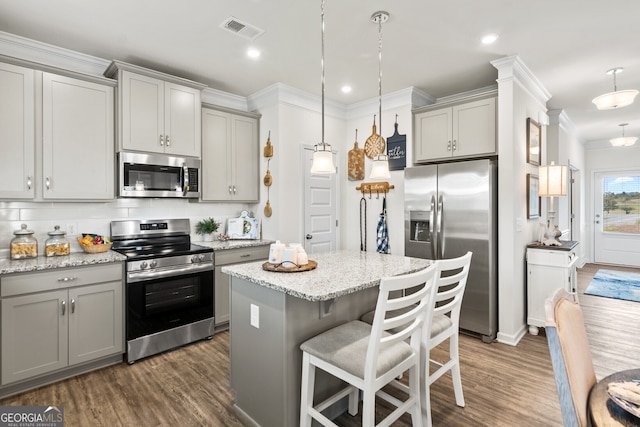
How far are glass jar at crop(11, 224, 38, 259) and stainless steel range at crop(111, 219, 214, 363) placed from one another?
613 mm

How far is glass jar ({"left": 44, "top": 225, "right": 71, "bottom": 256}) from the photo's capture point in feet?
9.43

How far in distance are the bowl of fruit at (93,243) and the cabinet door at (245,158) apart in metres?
1.44

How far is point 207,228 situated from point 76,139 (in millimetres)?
1539

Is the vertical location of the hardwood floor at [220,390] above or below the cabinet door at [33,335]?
below

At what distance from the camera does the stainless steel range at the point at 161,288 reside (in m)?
2.88

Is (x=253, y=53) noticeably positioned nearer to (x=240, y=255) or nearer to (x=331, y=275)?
(x=240, y=255)

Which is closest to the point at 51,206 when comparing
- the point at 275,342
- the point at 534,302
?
the point at 275,342

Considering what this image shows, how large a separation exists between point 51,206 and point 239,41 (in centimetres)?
→ 225

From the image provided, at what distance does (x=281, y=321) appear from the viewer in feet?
5.91

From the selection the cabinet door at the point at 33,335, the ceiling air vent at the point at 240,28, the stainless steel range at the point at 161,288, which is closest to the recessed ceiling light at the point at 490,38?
the ceiling air vent at the point at 240,28

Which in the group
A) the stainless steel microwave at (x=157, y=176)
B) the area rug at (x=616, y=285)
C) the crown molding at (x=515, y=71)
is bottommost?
the area rug at (x=616, y=285)

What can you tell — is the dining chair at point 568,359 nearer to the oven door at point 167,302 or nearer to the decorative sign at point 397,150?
the oven door at point 167,302

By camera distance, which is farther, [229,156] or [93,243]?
[229,156]

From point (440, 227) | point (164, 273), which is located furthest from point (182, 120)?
point (440, 227)
